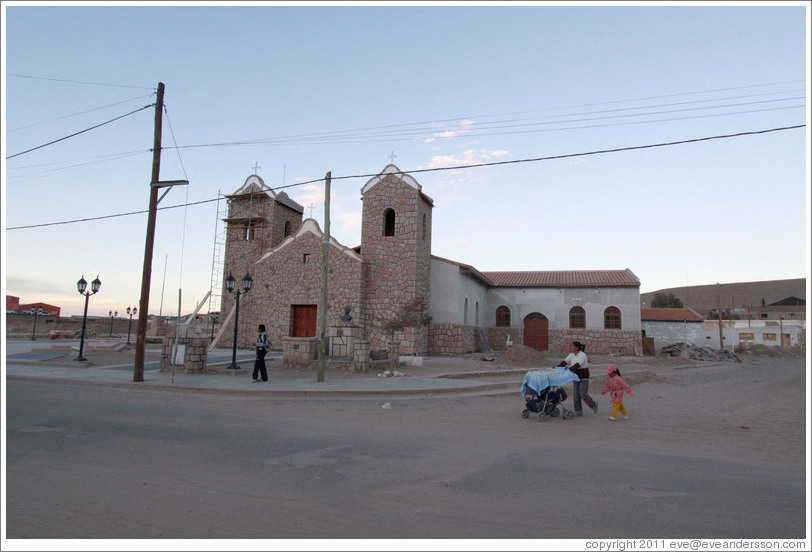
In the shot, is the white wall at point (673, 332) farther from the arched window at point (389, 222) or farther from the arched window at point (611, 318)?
the arched window at point (389, 222)

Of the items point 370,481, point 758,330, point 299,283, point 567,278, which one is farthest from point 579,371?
point 758,330

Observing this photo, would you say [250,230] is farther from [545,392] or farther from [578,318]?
[545,392]

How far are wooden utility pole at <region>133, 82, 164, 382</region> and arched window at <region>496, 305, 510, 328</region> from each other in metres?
24.8

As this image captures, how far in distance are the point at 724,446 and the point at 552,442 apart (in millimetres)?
2583

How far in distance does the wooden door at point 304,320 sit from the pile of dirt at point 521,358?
1038 cm

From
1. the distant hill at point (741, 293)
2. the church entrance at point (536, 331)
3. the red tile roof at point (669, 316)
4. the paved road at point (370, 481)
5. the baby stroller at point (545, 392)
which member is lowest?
the paved road at point (370, 481)

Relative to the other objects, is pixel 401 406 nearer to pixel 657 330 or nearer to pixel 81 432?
pixel 81 432

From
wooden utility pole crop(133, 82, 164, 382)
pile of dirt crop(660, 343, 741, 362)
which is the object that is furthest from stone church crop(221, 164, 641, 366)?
wooden utility pole crop(133, 82, 164, 382)

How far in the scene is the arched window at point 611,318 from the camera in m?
32.4

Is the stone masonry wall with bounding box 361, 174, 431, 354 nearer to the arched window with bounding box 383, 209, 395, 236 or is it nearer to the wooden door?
the arched window with bounding box 383, 209, 395, 236

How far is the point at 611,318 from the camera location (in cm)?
3259

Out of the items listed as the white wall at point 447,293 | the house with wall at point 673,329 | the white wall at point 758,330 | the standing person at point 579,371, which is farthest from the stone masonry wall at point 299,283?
the white wall at point 758,330

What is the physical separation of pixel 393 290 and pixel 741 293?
137m

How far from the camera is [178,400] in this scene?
37.6 feet
